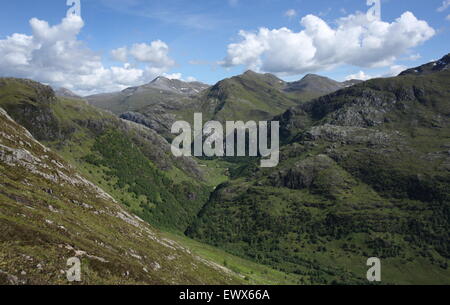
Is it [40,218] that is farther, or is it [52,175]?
[52,175]

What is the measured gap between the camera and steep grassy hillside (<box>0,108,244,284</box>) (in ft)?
106

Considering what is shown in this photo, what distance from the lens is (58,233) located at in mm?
42531

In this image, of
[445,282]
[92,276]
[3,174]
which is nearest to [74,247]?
[92,276]

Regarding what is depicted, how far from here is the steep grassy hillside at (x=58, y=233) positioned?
3228 cm

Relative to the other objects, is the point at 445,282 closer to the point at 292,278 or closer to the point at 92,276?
the point at 292,278

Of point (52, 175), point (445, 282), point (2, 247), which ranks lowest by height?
point (445, 282)

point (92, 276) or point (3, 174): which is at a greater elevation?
point (3, 174)

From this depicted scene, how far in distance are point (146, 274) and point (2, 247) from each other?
20880 millimetres

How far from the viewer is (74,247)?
39938 millimetres
